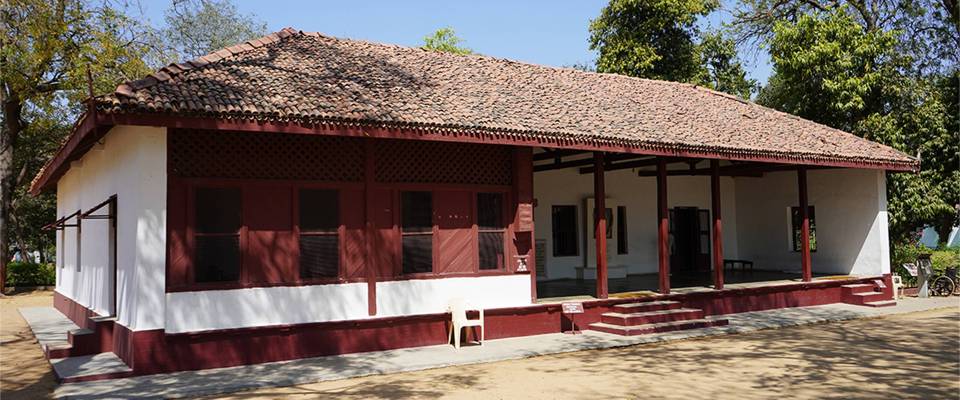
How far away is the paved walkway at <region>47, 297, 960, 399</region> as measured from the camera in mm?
7465

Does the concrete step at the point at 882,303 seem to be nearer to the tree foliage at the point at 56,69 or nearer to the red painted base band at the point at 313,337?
the red painted base band at the point at 313,337

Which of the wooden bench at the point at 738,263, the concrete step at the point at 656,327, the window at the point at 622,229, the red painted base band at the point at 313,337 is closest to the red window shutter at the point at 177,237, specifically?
the red painted base band at the point at 313,337

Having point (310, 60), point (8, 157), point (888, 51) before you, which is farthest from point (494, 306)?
point (8, 157)

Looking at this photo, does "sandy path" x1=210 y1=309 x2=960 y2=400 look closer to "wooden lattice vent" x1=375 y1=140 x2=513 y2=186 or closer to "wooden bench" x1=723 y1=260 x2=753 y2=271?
"wooden lattice vent" x1=375 y1=140 x2=513 y2=186

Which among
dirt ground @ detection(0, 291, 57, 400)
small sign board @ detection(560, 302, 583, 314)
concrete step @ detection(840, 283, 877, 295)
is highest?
small sign board @ detection(560, 302, 583, 314)

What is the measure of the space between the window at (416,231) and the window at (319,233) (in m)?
0.98

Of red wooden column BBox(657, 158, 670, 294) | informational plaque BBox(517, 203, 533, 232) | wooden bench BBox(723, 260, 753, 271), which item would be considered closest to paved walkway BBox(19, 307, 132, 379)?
informational plaque BBox(517, 203, 533, 232)

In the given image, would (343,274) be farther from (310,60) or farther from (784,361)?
(784,361)

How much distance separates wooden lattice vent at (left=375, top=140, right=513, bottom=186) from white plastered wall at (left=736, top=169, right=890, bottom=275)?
31.2 feet

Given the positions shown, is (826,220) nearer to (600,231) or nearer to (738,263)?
(738,263)

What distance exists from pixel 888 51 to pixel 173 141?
19.6m

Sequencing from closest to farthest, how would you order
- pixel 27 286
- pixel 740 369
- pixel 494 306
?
pixel 740 369 → pixel 494 306 → pixel 27 286

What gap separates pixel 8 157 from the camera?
881 inches

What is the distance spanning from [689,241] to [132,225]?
13.5 metres
